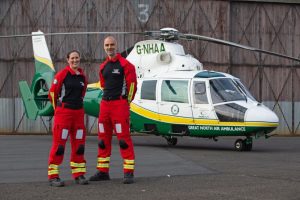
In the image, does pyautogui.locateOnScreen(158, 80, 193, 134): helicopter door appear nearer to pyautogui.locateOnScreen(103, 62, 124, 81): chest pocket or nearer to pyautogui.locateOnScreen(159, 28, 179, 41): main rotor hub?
pyautogui.locateOnScreen(159, 28, 179, 41): main rotor hub

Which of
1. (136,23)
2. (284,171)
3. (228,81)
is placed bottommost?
(284,171)

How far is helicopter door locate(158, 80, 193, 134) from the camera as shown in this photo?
58.2 feet

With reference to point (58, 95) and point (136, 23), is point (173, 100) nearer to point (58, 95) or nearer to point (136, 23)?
point (58, 95)

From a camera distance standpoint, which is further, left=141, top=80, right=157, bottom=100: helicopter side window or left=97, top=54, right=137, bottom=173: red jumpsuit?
left=141, top=80, right=157, bottom=100: helicopter side window

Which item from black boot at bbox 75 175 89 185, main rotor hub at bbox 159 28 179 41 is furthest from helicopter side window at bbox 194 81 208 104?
black boot at bbox 75 175 89 185

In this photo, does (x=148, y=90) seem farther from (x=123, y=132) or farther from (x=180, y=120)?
(x=123, y=132)

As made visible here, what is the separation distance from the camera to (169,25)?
109ft

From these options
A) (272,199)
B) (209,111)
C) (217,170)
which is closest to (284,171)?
(217,170)

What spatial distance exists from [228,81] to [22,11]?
17162 mm

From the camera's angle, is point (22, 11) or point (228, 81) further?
point (22, 11)

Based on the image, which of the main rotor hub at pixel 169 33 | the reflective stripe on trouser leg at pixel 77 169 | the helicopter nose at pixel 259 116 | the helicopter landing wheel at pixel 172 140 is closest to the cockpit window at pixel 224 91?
the helicopter nose at pixel 259 116

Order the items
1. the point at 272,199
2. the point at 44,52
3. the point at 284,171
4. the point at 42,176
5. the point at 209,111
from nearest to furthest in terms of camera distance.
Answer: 1. the point at 272,199
2. the point at 42,176
3. the point at 284,171
4. the point at 209,111
5. the point at 44,52

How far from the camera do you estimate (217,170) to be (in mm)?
11602

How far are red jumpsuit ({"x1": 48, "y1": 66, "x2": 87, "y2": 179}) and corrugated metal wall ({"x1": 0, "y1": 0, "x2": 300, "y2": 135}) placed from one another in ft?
72.1
